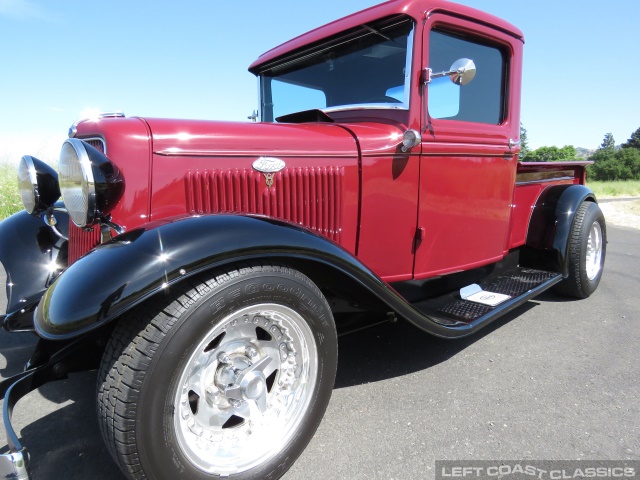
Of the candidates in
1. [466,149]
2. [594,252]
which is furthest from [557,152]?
[466,149]

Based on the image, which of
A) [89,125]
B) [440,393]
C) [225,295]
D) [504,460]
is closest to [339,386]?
[440,393]

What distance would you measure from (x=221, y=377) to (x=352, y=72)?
202 centimetres

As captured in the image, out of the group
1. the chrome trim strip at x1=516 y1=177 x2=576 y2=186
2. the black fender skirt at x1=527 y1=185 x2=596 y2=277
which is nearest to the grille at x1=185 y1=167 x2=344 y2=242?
the chrome trim strip at x1=516 y1=177 x2=576 y2=186

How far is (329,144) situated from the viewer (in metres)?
2.28

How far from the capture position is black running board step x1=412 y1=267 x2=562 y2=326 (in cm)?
251

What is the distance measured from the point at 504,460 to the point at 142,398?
147cm

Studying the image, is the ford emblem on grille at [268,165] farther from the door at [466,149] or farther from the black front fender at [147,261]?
the door at [466,149]

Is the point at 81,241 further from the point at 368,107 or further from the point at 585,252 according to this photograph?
the point at 585,252

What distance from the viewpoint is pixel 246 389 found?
5.51 feet

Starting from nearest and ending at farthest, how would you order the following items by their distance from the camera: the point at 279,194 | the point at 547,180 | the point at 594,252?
the point at 279,194 → the point at 547,180 → the point at 594,252

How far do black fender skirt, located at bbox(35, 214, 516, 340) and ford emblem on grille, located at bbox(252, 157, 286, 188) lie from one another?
0.44 meters

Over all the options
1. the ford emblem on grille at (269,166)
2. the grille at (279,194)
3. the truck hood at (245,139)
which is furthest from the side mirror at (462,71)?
the ford emblem on grille at (269,166)

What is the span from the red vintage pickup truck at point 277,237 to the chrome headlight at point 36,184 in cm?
1

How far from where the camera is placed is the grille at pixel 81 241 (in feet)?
7.00
